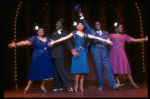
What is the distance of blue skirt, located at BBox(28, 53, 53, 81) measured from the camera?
13.1ft

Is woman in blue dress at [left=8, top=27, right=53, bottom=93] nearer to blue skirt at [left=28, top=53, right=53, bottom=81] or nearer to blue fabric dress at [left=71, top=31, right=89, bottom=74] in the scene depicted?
blue skirt at [left=28, top=53, right=53, bottom=81]

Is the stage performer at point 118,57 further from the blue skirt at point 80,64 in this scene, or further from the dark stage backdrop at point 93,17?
the dark stage backdrop at point 93,17

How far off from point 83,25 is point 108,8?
1956 millimetres

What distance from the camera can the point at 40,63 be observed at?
4.05 m

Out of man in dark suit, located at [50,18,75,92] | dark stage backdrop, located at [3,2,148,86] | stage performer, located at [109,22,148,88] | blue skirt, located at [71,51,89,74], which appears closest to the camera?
blue skirt, located at [71,51,89,74]

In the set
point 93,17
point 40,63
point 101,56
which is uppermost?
point 93,17

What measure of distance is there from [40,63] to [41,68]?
0.11m

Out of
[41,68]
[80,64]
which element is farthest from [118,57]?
[41,68]

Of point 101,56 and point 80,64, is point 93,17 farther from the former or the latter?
point 80,64

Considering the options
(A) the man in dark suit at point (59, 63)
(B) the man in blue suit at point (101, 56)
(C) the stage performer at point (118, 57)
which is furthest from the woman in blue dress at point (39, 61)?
(C) the stage performer at point (118, 57)

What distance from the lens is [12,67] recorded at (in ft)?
15.0

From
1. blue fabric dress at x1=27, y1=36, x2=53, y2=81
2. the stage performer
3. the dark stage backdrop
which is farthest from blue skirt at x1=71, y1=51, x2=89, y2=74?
the dark stage backdrop

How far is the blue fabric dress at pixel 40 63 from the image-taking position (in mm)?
4012

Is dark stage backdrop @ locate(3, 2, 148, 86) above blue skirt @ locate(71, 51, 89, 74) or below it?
above
